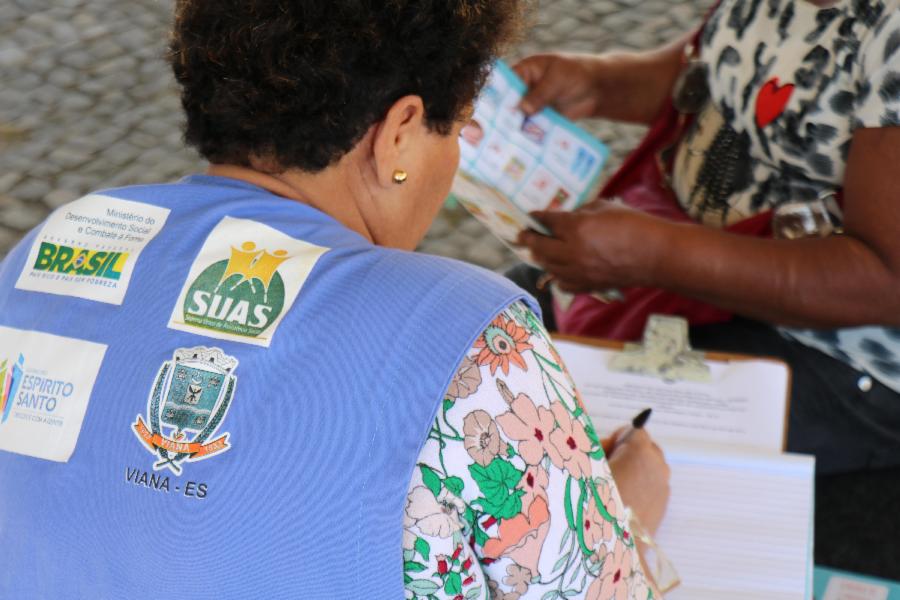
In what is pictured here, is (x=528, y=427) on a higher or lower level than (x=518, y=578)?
higher

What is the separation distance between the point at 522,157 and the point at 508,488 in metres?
1.03

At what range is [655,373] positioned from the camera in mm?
1646

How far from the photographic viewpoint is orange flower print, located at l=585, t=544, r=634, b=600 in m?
1.04

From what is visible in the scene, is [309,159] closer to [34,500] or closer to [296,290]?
[296,290]

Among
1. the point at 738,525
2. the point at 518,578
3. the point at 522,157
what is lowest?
the point at 738,525

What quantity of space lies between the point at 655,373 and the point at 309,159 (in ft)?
2.46

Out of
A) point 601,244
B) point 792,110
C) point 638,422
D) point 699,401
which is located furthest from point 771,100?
point 638,422

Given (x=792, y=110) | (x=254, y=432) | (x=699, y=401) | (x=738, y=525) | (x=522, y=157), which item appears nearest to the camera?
(x=254, y=432)

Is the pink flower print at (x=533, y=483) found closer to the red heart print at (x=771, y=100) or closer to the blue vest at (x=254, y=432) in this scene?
Answer: the blue vest at (x=254, y=432)

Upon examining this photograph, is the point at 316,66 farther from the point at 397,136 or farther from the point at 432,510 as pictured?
the point at 432,510

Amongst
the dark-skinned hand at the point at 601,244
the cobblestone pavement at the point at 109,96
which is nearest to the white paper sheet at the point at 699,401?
the dark-skinned hand at the point at 601,244

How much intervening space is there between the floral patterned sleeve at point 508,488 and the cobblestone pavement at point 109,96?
2020 mm

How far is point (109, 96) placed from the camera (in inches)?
144

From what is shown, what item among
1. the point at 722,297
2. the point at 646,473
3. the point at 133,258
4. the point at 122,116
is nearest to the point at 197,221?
the point at 133,258
